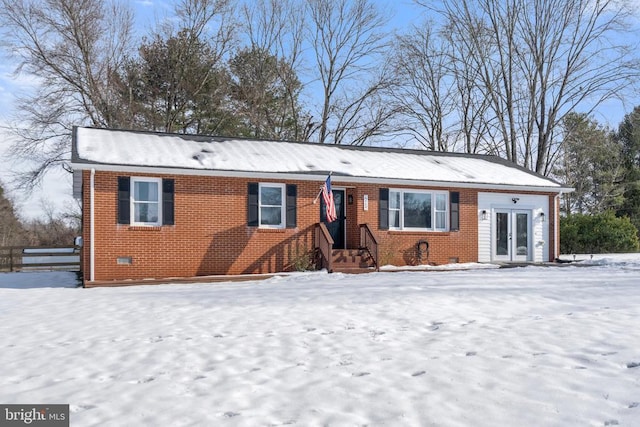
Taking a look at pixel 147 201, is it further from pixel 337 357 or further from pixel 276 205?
pixel 337 357

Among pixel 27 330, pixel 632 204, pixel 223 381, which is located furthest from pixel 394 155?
pixel 632 204

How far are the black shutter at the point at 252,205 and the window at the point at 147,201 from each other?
7.45 feet

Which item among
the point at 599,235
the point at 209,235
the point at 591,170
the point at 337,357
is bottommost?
the point at 337,357

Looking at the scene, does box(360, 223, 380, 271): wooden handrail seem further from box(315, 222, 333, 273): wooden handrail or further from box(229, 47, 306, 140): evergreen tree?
box(229, 47, 306, 140): evergreen tree

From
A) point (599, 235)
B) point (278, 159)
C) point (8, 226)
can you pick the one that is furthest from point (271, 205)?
point (8, 226)

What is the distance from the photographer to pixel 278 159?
1623 centimetres

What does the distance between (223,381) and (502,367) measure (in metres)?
2.59

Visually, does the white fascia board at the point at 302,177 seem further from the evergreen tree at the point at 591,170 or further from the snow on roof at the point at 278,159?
the evergreen tree at the point at 591,170

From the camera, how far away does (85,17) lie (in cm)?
2752

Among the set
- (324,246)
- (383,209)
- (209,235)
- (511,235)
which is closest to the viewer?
(209,235)

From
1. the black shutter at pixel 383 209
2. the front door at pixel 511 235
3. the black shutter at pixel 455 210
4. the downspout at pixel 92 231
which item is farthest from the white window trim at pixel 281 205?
the front door at pixel 511 235

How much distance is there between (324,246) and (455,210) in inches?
183

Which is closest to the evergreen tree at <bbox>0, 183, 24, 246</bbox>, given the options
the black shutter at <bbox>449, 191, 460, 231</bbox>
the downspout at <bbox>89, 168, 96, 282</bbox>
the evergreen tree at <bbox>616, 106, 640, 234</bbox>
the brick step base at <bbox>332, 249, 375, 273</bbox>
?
the downspout at <bbox>89, 168, 96, 282</bbox>

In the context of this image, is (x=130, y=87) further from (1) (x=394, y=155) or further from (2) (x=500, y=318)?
(2) (x=500, y=318)
